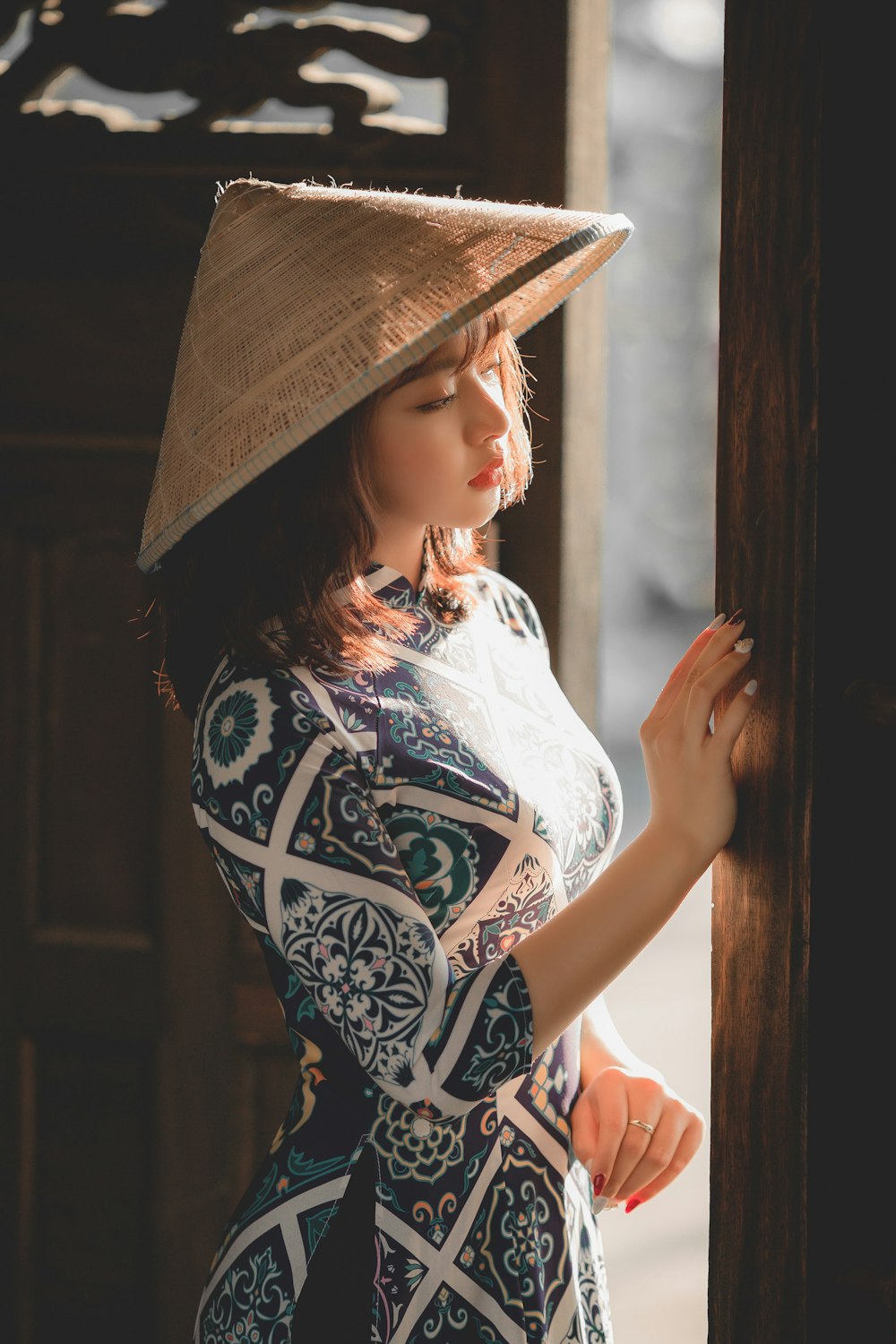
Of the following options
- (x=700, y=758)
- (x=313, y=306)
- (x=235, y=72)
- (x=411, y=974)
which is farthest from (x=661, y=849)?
(x=235, y=72)

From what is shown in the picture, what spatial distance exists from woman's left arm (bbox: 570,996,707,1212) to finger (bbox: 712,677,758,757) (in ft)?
1.07

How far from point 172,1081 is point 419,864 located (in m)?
0.82

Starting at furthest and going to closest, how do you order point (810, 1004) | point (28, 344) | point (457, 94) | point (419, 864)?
1. point (28, 344)
2. point (457, 94)
3. point (419, 864)
4. point (810, 1004)

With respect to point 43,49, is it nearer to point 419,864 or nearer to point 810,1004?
point 419,864

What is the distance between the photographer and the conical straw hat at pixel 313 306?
2.67ft

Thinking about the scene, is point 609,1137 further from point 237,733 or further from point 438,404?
point 438,404

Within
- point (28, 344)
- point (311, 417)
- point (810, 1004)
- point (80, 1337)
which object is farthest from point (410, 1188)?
point (28, 344)

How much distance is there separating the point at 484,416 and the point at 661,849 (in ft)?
1.12

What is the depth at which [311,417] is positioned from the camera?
81 centimetres

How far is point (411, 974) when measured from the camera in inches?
32.7

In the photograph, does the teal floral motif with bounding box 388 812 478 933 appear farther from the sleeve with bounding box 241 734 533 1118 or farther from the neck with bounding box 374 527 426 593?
the neck with bounding box 374 527 426 593

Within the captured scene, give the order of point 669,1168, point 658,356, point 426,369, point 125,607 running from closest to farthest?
point 426,369 → point 669,1168 → point 125,607 → point 658,356

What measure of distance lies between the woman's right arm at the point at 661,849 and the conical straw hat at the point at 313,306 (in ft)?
0.88

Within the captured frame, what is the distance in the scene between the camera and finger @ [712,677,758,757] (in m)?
0.79
